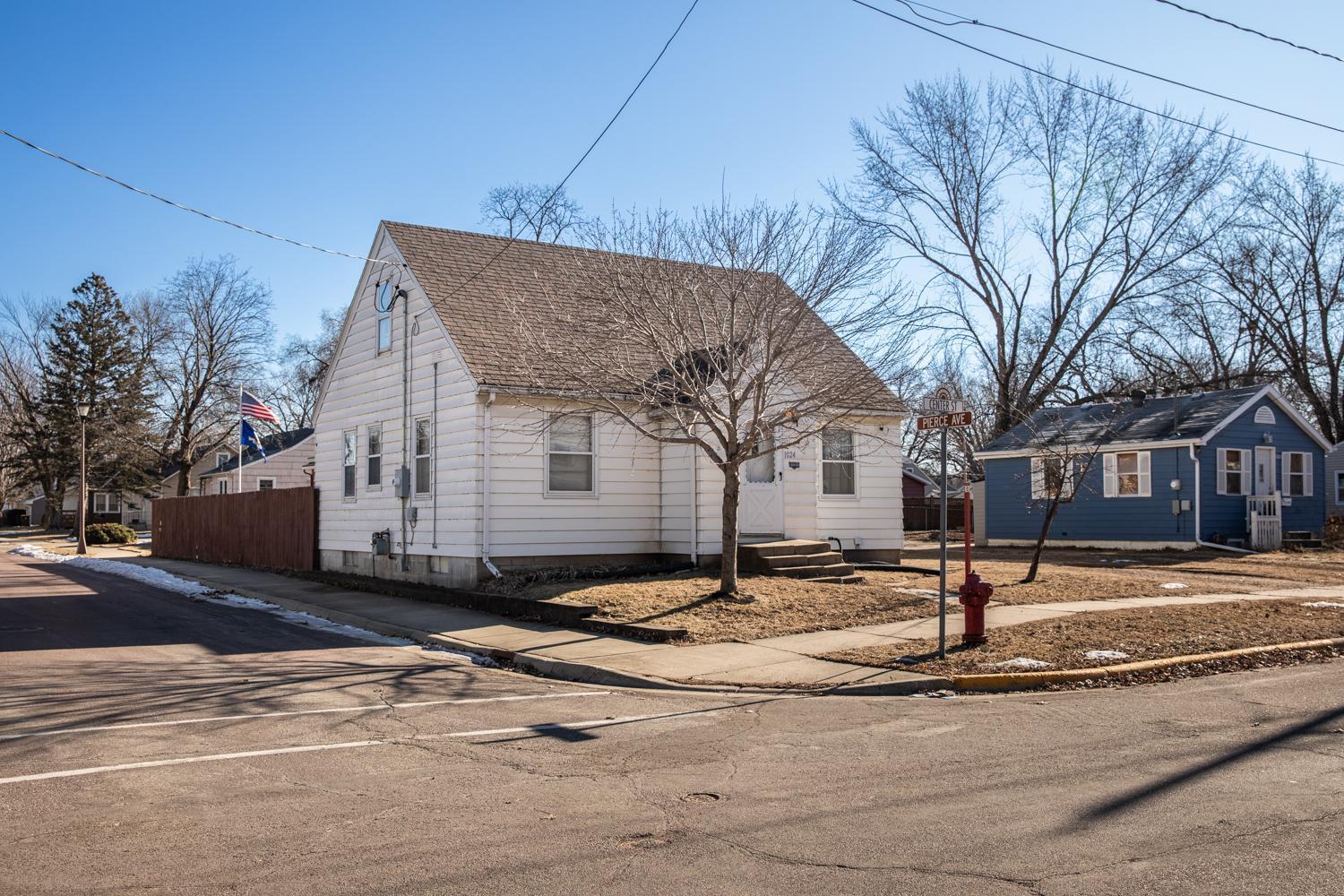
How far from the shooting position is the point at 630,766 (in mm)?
7219

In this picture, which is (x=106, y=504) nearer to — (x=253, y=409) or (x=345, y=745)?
(x=253, y=409)

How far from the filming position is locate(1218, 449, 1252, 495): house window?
30.7 m

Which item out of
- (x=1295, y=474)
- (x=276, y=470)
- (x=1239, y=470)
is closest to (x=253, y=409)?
(x=276, y=470)

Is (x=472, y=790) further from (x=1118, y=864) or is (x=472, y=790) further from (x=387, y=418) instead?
(x=387, y=418)

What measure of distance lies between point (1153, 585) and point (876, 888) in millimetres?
15296

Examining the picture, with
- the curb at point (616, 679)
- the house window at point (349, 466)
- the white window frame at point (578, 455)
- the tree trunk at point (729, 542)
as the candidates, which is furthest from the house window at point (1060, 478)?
the house window at point (349, 466)

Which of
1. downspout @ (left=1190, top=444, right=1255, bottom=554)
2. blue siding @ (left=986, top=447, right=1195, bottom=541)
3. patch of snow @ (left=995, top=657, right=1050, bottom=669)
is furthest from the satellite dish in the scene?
downspout @ (left=1190, top=444, right=1255, bottom=554)

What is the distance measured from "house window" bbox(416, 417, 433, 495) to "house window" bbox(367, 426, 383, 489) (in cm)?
157

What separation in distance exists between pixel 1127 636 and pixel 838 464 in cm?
926

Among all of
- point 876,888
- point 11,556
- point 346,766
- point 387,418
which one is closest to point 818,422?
point 387,418

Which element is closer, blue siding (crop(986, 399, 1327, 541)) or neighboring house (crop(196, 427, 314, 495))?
blue siding (crop(986, 399, 1327, 541))

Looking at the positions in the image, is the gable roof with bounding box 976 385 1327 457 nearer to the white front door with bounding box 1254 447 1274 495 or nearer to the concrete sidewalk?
the white front door with bounding box 1254 447 1274 495

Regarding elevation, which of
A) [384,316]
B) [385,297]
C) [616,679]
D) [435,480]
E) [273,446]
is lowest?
[616,679]

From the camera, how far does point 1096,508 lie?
33219 millimetres
